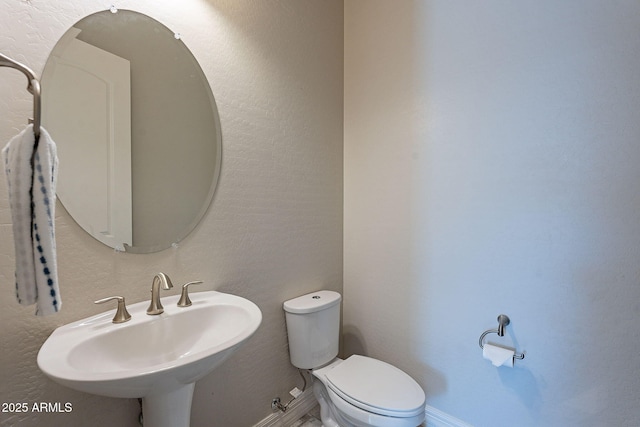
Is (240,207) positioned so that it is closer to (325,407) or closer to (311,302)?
(311,302)

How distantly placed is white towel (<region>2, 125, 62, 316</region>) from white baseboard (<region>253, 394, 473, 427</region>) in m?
1.16

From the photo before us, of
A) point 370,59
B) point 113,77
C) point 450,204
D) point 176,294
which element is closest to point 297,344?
point 176,294

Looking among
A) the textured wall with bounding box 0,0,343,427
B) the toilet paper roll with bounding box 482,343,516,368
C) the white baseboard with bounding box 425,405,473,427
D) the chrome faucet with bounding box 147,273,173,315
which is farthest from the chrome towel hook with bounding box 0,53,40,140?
the white baseboard with bounding box 425,405,473,427

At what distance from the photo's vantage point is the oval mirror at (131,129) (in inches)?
32.1

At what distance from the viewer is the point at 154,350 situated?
0.88 metres

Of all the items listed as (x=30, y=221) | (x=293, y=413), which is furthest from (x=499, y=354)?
(x=30, y=221)

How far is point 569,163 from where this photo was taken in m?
1.08

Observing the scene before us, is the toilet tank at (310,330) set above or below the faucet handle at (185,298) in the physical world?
below

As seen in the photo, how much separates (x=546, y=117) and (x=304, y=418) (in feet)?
6.29

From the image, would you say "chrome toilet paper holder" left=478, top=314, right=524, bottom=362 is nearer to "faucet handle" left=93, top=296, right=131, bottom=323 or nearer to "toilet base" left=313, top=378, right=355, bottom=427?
"toilet base" left=313, top=378, right=355, bottom=427

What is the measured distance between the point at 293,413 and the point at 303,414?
0.10 metres

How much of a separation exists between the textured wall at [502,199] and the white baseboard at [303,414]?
0.06 m

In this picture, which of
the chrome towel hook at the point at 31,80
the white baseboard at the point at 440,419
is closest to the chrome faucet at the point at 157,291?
the chrome towel hook at the point at 31,80

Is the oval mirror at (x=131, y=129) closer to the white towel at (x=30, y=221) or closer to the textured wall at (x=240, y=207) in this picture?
the textured wall at (x=240, y=207)
